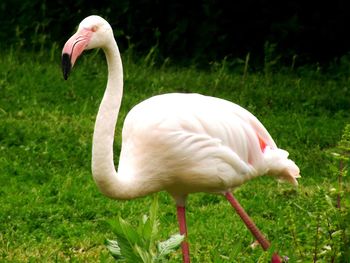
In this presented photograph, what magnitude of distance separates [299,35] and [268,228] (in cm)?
465

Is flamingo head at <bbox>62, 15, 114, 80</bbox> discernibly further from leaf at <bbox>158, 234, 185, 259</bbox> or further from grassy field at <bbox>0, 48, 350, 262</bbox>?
leaf at <bbox>158, 234, 185, 259</bbox>

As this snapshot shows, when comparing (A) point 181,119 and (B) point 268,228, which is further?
(B) point 268,228

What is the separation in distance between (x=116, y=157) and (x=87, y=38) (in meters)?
2.66

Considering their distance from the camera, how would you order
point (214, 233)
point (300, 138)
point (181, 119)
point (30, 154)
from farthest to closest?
1. point (300, 138)
2. point (30, 154)
3. point (214, 233)
4. point (181, 119)

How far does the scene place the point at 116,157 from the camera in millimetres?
7301

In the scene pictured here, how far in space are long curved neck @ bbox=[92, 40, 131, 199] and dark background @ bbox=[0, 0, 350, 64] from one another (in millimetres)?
5503

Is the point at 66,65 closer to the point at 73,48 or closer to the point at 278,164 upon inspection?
the point at 73,48

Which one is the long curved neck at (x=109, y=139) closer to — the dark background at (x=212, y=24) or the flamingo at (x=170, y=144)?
the flamingo at (x=170, y=144)

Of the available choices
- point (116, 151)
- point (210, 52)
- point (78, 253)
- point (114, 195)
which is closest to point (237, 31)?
point (210, 52)

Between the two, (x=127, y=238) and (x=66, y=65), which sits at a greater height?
(x=66, y=65)

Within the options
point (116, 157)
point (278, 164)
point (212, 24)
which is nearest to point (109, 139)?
point (278, 164)

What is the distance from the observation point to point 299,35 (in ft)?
34.7

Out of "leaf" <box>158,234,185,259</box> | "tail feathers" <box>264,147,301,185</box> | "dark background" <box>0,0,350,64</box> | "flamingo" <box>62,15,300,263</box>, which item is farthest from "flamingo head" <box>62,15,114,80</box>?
"dark background" <box>0,0,350,64</box>

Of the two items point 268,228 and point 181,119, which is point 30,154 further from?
point 181,119
